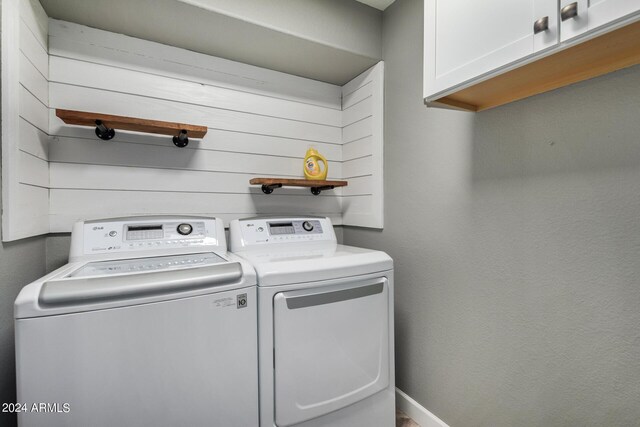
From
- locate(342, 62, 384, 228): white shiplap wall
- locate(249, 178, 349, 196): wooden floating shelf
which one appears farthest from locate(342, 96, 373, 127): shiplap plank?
locate(249, 178, 349, 196): wooden floating shelf

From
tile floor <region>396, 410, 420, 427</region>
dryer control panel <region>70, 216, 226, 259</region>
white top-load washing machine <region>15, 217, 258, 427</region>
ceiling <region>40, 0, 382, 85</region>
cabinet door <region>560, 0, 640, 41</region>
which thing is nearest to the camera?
cabinet door <region>560, 0, 640, 41</region>

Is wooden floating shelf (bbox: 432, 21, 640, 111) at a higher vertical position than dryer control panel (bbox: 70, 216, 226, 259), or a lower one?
higher

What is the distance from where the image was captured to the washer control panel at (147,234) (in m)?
1.26

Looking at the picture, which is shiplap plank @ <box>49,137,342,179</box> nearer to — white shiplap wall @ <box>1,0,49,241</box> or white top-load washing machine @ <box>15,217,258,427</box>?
white shiplap wall @ <box>1,0,49,241</box>

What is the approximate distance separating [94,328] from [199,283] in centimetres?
28

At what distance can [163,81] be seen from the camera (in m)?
1.65

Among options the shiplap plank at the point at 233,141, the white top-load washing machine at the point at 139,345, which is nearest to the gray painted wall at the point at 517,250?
the shiplap plank at the point at 233,141

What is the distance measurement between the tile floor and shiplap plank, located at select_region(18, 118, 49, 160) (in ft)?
6.90

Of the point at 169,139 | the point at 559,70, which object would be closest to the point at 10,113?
the point at 169,139

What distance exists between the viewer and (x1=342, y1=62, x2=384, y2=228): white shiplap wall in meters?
1.86

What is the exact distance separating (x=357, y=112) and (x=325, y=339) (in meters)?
1.49

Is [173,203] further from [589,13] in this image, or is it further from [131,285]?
[589,13]

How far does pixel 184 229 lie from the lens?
143 centimetres

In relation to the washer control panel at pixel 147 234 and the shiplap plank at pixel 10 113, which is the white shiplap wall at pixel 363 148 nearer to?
the washer control panel at pixel 147 234
